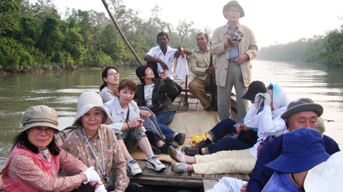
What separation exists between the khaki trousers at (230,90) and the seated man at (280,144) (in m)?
1.85

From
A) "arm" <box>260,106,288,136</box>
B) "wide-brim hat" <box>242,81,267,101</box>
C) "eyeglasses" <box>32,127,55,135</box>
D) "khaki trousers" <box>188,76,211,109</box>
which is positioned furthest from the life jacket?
"khaki trousers" <box>188,76,211,109</box>

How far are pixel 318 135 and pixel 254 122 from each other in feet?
4.81

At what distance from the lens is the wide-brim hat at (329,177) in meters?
0.88

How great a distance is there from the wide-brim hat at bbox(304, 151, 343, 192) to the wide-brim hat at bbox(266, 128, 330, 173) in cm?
20

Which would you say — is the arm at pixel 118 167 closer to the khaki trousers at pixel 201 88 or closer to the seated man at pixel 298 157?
the seated man at pixel 298 157

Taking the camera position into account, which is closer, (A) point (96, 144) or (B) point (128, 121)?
(A) point (96, 144)

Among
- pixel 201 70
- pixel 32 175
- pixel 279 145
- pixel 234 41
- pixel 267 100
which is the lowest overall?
pixel 32 175

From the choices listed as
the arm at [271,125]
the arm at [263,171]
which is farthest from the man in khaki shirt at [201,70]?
the arm at [263,171]

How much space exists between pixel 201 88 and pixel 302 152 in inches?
134

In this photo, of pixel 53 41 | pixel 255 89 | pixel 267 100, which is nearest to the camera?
pixel 267 100

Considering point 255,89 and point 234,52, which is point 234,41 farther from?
point 255,89

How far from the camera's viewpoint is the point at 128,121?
287 cm

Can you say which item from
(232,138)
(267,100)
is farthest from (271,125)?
(232,138)

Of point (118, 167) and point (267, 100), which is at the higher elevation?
point (267, 100)
